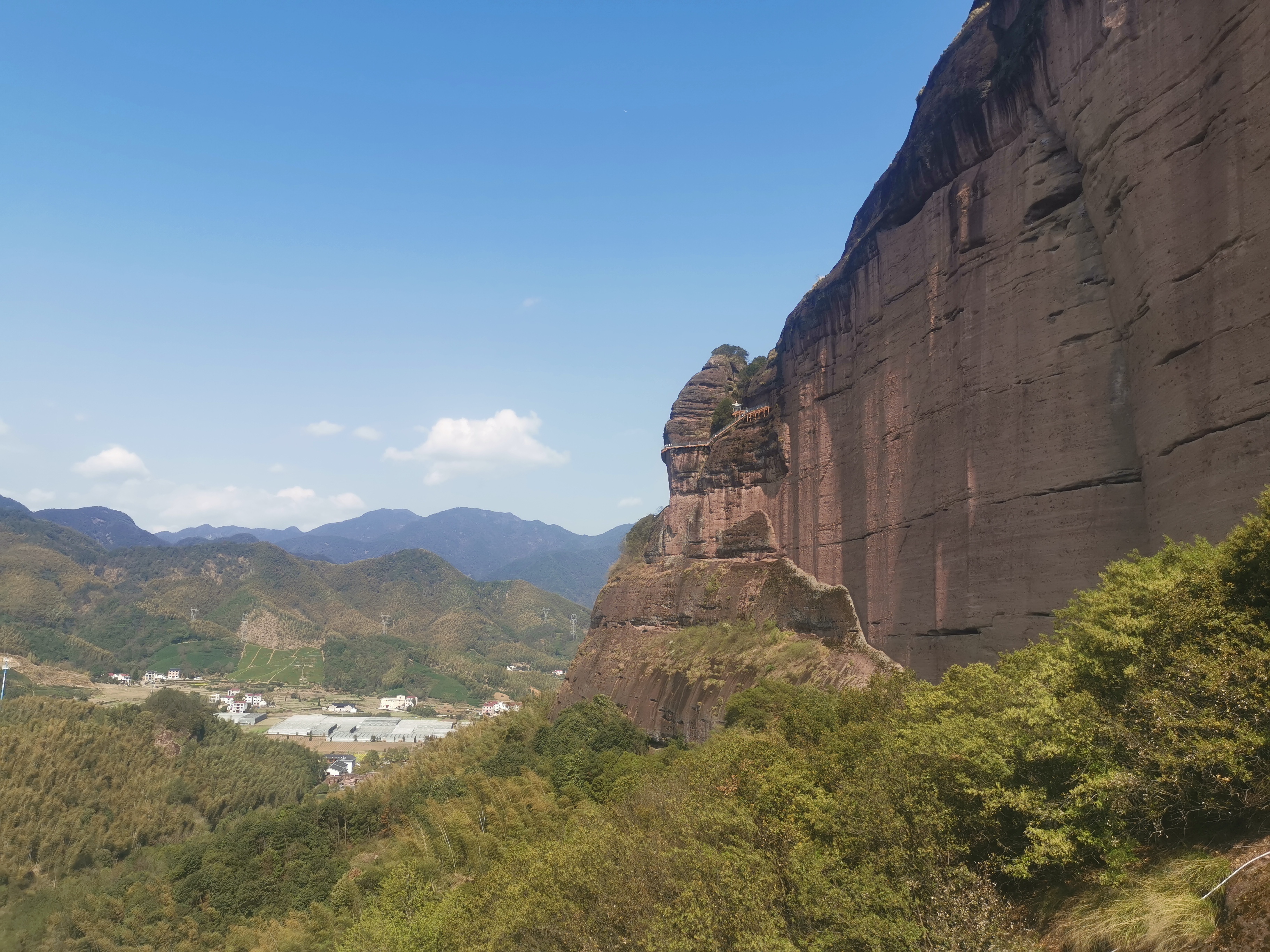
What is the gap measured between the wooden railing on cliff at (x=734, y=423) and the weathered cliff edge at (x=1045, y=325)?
20.5 ft

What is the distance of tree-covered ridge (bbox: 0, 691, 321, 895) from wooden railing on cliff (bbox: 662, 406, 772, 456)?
140 ft

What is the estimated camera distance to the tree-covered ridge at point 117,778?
48.9 metres

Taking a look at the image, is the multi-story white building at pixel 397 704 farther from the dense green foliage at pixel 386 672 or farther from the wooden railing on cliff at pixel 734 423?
the wooden railing on cliff at pixel 734 423

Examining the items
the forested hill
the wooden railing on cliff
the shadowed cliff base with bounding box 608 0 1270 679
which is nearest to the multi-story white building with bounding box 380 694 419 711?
the forested hill

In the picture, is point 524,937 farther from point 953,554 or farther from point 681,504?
point 681,504

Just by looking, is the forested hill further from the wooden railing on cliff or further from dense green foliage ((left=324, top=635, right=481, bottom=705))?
the wooden railing on cliff

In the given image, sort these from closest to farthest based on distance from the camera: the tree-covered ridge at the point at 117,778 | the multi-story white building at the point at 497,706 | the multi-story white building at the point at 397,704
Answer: the tree-covered ridge at the point at 117,778 → the multi-story white building at the point at 497,706 → the multi-story white building at the point at 397,704

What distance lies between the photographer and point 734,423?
43.2 m

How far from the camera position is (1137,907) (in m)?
8.82

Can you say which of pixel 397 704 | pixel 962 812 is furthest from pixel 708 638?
pixel 397 704

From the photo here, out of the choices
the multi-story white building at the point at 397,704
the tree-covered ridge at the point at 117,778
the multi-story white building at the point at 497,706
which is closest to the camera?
the tree-covered ridge at the point at 117,778

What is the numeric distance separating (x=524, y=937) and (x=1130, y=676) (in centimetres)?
1164

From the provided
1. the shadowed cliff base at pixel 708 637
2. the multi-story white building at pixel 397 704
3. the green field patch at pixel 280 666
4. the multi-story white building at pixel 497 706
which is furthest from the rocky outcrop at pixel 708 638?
the green field patch at pixel 280 666

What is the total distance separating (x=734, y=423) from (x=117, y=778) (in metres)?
50.8
